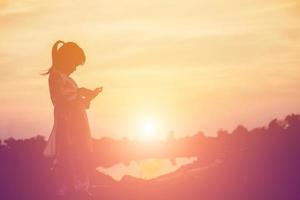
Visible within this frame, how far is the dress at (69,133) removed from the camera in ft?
41.9

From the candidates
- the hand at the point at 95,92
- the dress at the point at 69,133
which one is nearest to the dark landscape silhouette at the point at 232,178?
the dress at the point at 69,133

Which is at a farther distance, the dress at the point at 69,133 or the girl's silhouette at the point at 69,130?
the dress at the point at 69,133

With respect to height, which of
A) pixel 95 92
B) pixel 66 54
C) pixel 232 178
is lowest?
pixel 232 178

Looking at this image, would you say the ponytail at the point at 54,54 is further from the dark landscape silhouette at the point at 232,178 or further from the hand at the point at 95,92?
the dark landscape silhouette at the point at 232,178

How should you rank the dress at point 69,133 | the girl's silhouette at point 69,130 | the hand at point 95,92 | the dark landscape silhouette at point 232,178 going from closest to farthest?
the hand at point 95,92
the girl's silhouette at point 69,130
the dress at point 69,133
the dark landscape silhouette at point 232,178

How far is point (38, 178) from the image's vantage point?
21.8 meters


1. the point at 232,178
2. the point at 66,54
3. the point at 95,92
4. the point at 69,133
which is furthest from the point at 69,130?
the point at 232,178

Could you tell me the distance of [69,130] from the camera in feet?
42.0

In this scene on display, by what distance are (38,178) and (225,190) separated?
743 centimetres

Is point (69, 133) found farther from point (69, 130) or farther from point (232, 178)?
point (232, 178)

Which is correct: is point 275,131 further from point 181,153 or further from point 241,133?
point 181,153

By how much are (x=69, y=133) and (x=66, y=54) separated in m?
1.56

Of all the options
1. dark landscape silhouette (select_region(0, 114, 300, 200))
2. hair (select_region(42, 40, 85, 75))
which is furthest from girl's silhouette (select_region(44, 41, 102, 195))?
dark landscape silhouette (select_region(0, 114, 300, 200))

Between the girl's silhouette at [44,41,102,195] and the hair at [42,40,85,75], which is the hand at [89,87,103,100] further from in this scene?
the hair at [42,40,85,75]
